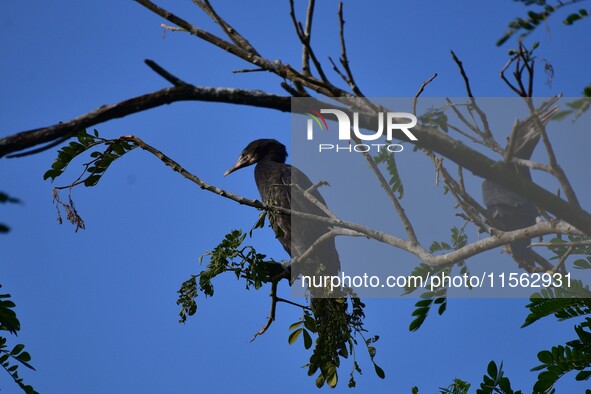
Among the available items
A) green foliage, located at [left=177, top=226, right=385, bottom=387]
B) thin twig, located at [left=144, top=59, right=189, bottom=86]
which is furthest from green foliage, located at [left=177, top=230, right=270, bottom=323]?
thin twig, located at [left=144, top=59, right=189, bottom=86]

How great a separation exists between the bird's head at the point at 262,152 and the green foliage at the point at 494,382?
4325 millimetres

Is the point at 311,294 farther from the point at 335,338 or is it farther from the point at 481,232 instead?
the point at 481,232

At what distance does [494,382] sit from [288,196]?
3485 millimetres

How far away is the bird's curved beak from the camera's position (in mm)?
7832

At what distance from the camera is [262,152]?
777 cm

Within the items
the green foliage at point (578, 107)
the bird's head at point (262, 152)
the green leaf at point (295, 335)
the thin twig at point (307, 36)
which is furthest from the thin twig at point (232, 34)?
the bird's head at point (262, 152)

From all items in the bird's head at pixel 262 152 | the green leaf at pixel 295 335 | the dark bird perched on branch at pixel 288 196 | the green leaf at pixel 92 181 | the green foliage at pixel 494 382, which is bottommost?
the green foliage at pixel 494 382

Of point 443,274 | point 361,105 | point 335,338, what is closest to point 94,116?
point 361,105

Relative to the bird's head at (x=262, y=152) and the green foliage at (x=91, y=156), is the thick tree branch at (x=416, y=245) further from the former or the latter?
the bird's head at (x=262, y=152)

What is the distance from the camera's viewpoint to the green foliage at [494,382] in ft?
11.7

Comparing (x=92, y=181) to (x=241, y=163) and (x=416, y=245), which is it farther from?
(x=241, y=163)

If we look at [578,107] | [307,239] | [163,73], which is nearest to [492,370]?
[578,107]

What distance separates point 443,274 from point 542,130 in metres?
1.34

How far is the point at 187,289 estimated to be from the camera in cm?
463
